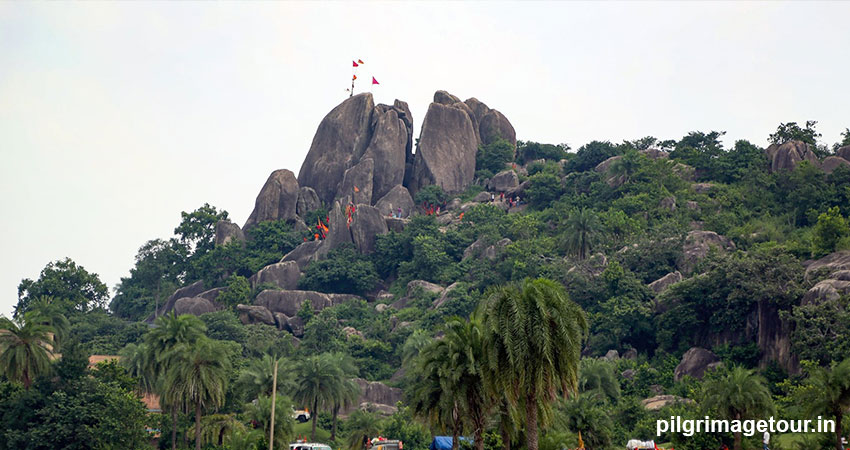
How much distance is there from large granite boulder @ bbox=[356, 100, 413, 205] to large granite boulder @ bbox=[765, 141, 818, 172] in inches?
1940

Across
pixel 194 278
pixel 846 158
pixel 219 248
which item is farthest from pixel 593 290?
pixel 194 278

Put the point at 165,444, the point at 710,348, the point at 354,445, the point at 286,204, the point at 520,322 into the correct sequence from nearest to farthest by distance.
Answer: the point at 520,322 → the point at 354,445 → the point at 165,444 → the point at 710,348 → the point at 286,204

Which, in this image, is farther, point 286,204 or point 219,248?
point 286,204

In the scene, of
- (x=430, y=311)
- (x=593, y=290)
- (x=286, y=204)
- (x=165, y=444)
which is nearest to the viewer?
(x=165, y=444)

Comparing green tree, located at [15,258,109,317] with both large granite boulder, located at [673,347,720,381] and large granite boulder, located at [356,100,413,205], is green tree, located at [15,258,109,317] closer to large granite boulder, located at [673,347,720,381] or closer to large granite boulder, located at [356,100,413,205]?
large granite boulder, located at [356,100,413,205]

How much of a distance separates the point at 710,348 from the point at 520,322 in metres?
47.6

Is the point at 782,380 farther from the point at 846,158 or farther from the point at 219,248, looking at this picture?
the point at 219,248

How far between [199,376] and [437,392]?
22.3m

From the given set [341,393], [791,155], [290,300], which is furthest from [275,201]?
[791,155]

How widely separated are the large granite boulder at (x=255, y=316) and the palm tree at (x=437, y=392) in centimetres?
6234

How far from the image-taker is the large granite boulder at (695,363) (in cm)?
7188

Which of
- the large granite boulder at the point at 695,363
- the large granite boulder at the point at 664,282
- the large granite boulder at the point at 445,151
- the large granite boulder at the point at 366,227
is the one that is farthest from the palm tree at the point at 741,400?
the large granite boulder at the point at 445,151

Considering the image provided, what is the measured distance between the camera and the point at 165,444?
65.8 meters

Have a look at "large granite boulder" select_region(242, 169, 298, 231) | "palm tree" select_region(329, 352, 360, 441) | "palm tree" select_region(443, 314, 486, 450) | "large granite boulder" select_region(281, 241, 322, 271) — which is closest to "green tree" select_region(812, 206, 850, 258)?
"palm tree" select_region(329, 352, 360, 441)
